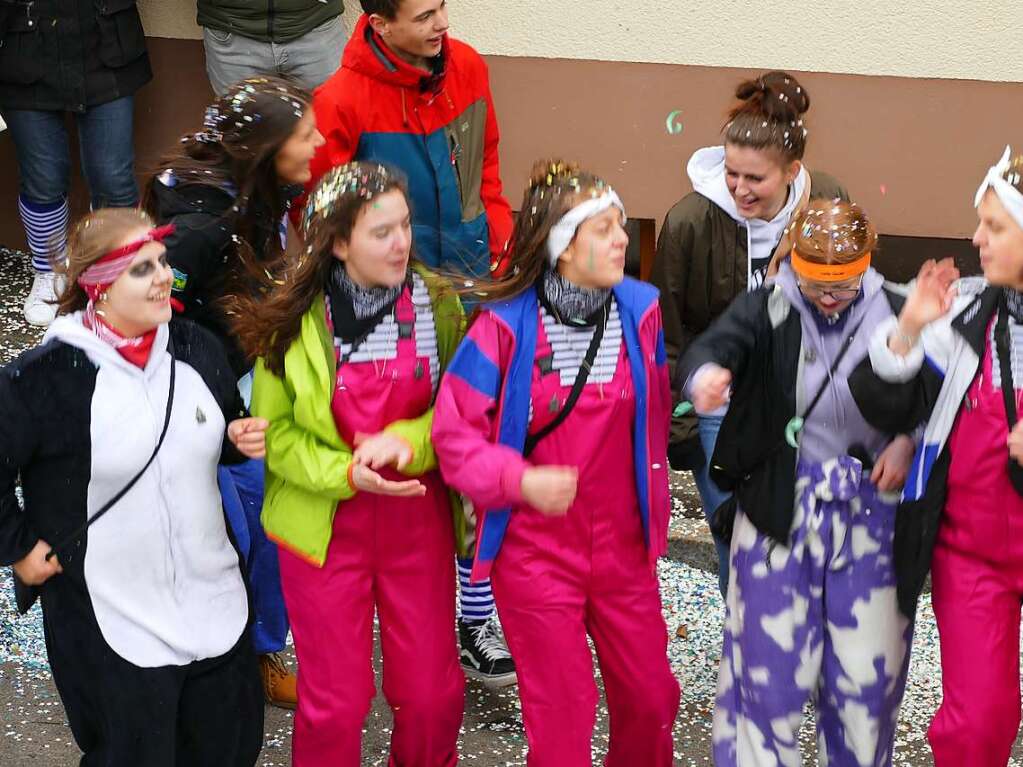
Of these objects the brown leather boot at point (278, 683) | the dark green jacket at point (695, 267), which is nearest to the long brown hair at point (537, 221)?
the dark green jacket at point (695, 267)

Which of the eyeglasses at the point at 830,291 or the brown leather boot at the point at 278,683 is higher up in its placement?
the eyeglasses at the point at 830,291

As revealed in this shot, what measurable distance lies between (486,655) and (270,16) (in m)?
2.94

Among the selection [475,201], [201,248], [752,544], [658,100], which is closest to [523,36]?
[658,100]

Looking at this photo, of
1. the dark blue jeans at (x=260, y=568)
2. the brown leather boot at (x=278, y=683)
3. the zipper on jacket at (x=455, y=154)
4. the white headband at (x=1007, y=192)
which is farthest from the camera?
the zipper on jacket at (x=455, y=154)

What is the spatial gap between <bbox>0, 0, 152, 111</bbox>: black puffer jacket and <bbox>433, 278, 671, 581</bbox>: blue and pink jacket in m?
3.44

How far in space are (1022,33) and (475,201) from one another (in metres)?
2.86

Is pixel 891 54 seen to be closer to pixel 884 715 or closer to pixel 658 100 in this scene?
pixel 658 100

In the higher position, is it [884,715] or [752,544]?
[752,544]

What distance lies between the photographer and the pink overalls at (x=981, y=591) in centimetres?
352

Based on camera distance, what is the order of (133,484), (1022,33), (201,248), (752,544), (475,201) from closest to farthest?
(133,484), (752,544), (201,248), (475,201), (1022,33)

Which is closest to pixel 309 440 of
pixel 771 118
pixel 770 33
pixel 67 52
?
pixel 771 118

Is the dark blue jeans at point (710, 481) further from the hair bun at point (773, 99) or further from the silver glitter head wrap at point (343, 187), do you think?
the silver glitter head wrap at point (343, 187)

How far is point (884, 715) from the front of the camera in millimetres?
3723

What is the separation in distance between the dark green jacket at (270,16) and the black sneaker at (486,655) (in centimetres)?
277
